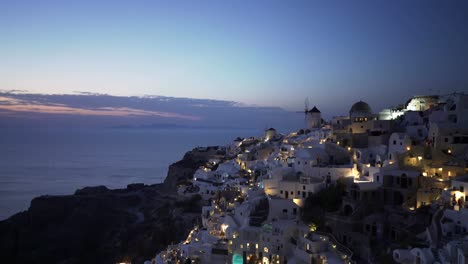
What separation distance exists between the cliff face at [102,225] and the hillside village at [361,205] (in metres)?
8.28

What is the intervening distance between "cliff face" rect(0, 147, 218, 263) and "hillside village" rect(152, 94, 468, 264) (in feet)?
27.1

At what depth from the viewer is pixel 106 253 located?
152ft

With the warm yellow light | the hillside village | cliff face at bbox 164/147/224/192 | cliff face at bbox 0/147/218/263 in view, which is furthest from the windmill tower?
the warm yellow light

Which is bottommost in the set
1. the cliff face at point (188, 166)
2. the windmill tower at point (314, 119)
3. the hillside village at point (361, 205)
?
the cliff face at point (188, 166)

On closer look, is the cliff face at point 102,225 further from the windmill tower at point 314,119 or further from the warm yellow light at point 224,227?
the windmill tower at point 314,119

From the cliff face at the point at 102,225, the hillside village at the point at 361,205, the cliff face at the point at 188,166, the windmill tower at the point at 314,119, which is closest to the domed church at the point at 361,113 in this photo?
the hillside village at the point at 361,205

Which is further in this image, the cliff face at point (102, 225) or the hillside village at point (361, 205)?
the cliff face at point (102, 225)

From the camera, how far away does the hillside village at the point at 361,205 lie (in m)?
20.2

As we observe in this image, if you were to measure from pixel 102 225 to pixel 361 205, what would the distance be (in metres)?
39.1

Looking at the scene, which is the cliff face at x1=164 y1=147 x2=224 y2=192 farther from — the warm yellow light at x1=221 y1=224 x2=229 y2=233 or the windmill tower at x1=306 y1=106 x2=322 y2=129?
the warm yellow light at x1=221 y1=224 x2=229 y2=233

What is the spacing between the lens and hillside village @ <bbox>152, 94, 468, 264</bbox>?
2023 centimetres

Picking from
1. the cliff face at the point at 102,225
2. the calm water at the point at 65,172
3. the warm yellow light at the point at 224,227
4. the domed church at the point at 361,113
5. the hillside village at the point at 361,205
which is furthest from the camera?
the calm water at the point at 65,172

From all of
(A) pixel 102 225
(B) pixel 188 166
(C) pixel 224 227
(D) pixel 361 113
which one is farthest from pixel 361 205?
(A) pixel 102 225

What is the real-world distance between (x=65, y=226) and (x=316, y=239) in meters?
40.2
